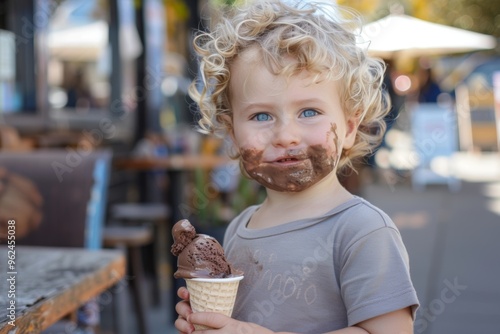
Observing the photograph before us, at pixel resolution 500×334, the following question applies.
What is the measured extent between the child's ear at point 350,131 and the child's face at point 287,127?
3.2 inches

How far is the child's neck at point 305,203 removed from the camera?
164 centimetres

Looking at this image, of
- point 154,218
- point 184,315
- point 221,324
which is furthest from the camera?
point 154,218

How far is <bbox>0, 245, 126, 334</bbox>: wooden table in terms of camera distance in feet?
5.56

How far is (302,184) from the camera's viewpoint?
1.64 meters

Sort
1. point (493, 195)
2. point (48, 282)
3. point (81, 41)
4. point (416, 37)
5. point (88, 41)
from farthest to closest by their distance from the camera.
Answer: point (493, 195), point (416, 37), point (88, 41), point (81, 41), point (48, 282)

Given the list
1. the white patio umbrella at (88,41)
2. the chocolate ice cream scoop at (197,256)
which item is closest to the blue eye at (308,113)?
the chocolate ice cream scoop at (197,256)

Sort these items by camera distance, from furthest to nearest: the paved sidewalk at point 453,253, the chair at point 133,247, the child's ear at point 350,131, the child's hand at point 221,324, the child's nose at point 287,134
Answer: the paved sidewalk at point 453,253
the chair at point 133,247
the child's ear at point 350,131
the child's nose at point 287,134
the child's hand at point 221,324

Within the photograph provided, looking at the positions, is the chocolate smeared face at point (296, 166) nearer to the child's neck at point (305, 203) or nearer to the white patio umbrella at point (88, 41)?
the child's neck at point (305, 203)

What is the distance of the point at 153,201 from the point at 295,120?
6.23 m

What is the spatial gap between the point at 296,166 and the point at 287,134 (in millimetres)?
77

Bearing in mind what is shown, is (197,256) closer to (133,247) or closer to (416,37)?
(133,247)

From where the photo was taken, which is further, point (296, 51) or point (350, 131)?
point (350, 131)

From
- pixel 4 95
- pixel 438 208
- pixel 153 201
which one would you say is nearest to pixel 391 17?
pixel 438 208

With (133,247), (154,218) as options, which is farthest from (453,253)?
(133,247)
